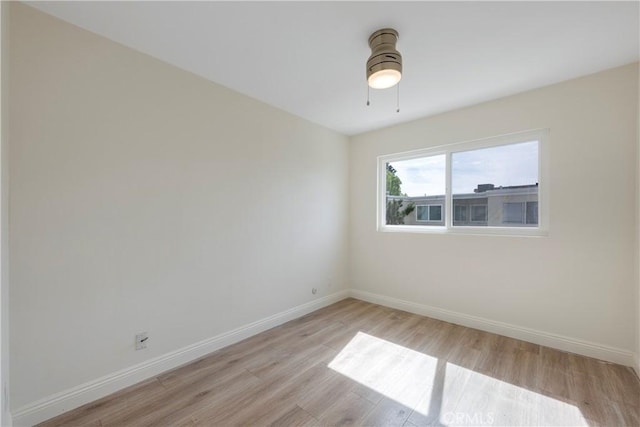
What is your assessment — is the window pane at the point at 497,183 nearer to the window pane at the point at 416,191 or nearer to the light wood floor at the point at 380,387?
the window pane at the point at 416,191

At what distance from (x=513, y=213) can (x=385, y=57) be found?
2181 millimetres

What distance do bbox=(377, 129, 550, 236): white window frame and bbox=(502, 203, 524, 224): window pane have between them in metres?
0.08

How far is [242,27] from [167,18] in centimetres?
47

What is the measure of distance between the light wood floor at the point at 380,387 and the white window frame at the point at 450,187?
1.12 m

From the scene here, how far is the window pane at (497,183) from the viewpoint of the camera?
271 cm

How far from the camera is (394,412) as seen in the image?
1.71 m

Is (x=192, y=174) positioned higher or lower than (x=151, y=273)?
higher

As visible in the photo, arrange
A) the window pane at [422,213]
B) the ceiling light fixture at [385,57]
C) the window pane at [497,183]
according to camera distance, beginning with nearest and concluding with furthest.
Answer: the ceiling light fixture at [385,57] < the window pane at [497,183] < the window pane at [422,213]

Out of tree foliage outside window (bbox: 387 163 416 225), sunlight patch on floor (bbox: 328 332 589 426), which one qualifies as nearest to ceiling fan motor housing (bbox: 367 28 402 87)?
tree foliage outside window (bbox: 387 163 416 225)

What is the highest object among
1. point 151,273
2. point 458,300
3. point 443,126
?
point 443,126

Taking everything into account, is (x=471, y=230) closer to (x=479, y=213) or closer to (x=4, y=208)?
(x=479, y=213)

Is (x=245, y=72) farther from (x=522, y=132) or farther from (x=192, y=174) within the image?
(x=522, y=132)

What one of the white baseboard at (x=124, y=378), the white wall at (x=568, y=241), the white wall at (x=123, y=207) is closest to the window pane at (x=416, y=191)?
the white wall at (x=568, y=241)

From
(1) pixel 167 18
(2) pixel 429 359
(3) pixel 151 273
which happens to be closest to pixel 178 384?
(3) pixel 151 273
